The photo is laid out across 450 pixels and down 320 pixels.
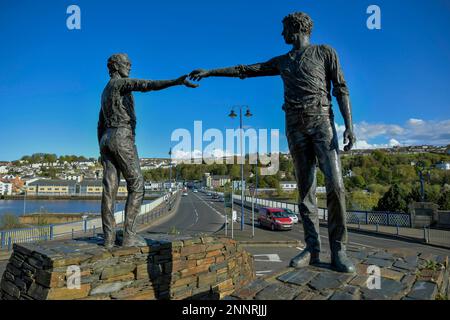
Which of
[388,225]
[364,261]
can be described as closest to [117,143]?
[364,261]

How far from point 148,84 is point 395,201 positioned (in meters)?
25.9

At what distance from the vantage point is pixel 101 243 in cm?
510

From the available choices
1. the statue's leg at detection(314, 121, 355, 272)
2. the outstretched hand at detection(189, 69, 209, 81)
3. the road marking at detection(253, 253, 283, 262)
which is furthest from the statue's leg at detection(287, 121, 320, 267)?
the road marking at detection(253, 253, 283, 262)

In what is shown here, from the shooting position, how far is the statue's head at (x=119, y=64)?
5160 mm

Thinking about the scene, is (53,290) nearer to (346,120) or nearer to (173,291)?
(173,291)

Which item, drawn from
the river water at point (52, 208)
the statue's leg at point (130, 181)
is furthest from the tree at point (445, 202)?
the river water at point (52, 208)

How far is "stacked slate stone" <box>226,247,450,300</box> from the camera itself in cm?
251

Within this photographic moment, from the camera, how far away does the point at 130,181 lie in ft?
16.4

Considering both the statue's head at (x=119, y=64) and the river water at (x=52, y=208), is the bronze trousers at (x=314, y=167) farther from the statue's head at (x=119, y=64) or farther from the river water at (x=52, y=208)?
the river water at (x=52, y=208)

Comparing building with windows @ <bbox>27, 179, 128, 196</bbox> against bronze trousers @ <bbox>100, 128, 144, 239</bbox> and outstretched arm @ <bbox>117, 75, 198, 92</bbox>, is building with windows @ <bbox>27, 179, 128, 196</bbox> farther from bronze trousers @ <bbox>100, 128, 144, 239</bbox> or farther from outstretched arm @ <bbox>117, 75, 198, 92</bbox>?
outstretched arm @ <bbox>117, 75, 198, 92</bbox>

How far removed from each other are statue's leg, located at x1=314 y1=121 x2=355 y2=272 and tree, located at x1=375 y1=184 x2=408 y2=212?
83.5 ft

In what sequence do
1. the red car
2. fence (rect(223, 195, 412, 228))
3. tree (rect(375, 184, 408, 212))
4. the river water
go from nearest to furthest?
the red car → fence (rect(223, 195, 412, 228)) → tree (rect(375, 184, 408, 212)) → the river water
